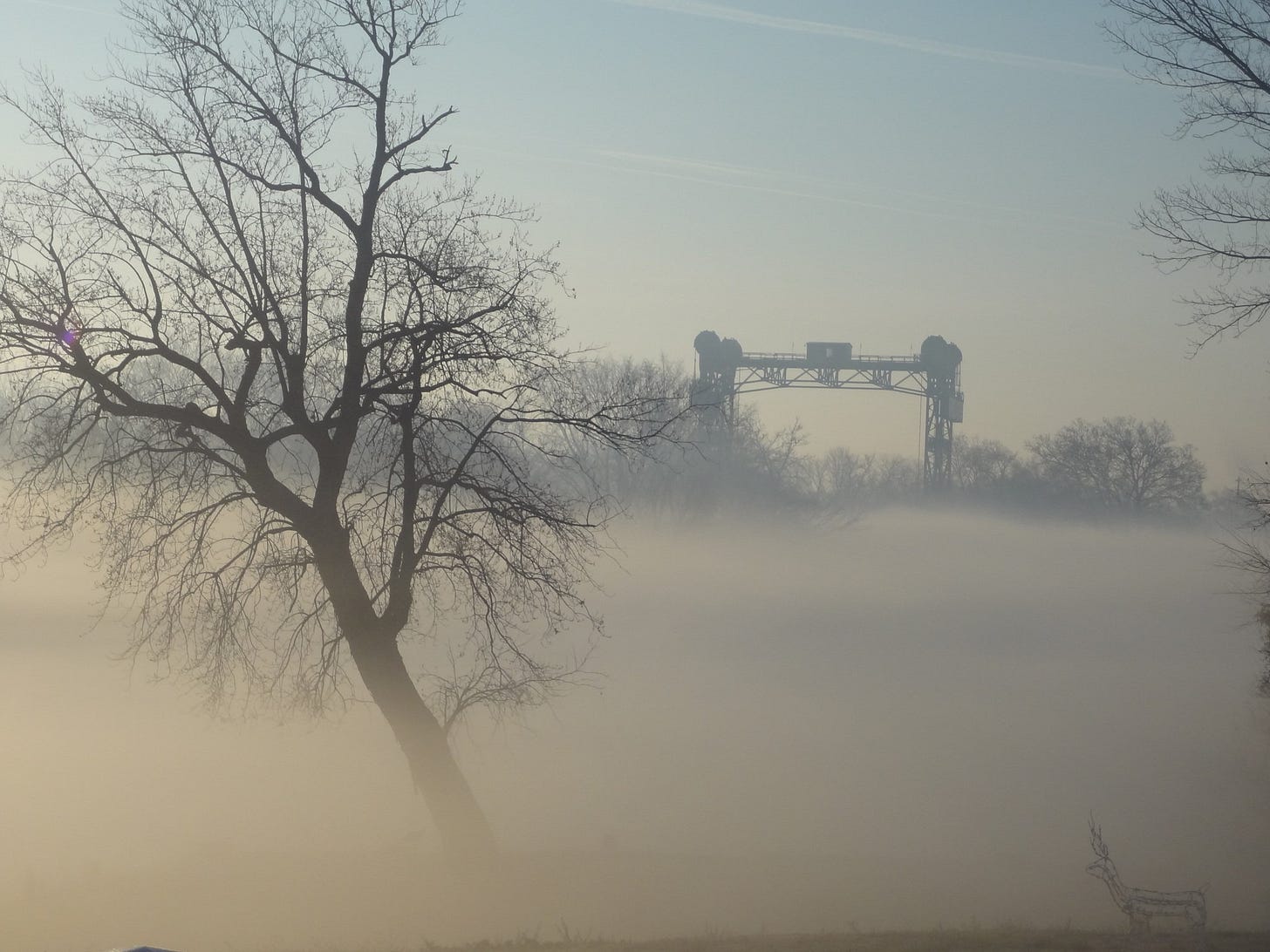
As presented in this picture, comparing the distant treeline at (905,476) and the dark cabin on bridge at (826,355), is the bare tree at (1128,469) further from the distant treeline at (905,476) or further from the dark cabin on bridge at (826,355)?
the dark cabin on bridge at (826,355)

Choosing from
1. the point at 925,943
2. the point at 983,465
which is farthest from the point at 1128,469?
the point at 925,943

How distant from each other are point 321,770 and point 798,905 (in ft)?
54.6

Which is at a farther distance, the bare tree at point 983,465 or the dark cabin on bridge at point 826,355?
the bare tree at point 983,465

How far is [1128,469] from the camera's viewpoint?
101 m

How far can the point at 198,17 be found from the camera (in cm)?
1280

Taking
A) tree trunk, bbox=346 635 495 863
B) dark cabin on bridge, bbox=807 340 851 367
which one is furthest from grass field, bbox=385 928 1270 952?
dark cabin on bridge, bbox=807 340 851 367

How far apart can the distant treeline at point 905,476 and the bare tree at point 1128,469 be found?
8 centimetres

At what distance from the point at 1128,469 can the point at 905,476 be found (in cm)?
3324

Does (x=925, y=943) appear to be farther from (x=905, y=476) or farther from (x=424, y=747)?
(x=905, y=476)

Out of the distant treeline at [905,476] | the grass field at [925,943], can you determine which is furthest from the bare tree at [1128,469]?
the grass field at [925,943]

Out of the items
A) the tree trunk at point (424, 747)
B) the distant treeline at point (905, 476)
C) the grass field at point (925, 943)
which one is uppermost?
the distant treeline at point (905, 476)

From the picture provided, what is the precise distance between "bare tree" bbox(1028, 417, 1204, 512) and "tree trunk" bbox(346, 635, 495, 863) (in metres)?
94.6

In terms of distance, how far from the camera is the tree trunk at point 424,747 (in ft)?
45.5

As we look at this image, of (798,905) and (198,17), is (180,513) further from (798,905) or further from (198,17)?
(798,905)
